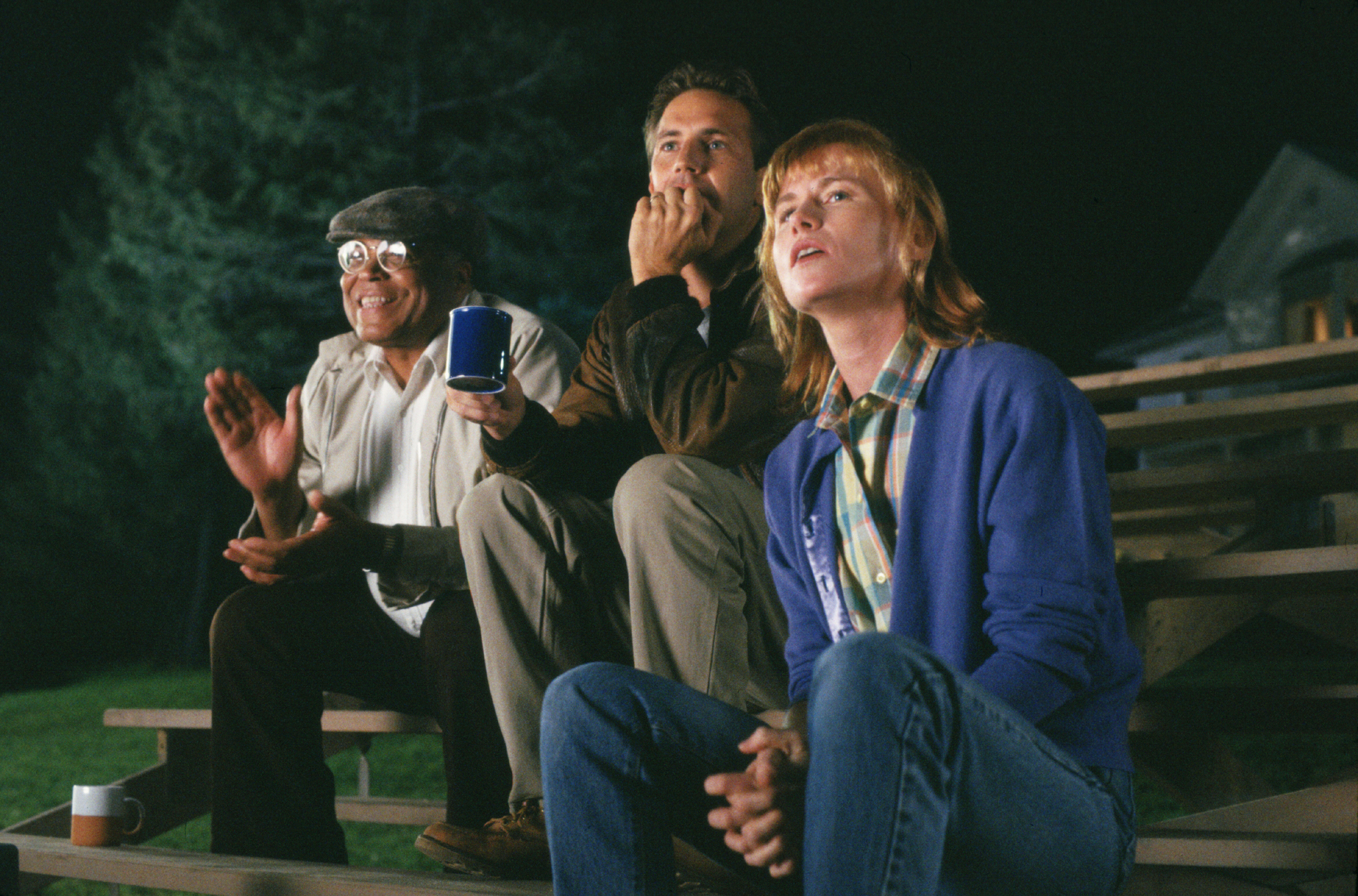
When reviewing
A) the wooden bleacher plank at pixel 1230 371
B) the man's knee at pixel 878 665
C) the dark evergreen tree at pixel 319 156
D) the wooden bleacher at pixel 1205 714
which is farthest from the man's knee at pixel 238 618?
the dark evergreen tree at pixel 319 156

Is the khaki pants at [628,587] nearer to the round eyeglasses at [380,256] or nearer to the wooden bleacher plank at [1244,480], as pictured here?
the round eyeglasses at [380,256]

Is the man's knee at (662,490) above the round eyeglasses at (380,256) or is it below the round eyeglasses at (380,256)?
below

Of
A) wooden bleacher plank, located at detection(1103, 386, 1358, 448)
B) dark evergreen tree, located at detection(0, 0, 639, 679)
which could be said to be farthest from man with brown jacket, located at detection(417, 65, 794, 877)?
dark evergreen tree, located at detection(0, 0, 639, 679)

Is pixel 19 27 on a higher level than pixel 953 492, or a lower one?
higher

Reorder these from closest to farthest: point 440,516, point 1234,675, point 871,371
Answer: point 871,371 < point 440,516 < point 1234,675

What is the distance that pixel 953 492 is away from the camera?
5.16 feet

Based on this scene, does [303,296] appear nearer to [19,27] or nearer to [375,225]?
[19,27]

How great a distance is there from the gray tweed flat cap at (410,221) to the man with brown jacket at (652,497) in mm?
696

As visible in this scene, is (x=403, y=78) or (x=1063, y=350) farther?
(x=1063, y=350)

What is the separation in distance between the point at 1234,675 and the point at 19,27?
1687 centimetres

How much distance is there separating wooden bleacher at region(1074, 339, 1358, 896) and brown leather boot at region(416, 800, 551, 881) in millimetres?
941

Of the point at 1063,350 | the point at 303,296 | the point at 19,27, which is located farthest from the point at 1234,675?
the point at 1063,350

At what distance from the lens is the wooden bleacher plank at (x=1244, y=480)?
2.65 metres

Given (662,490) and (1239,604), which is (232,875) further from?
(1239,604)
